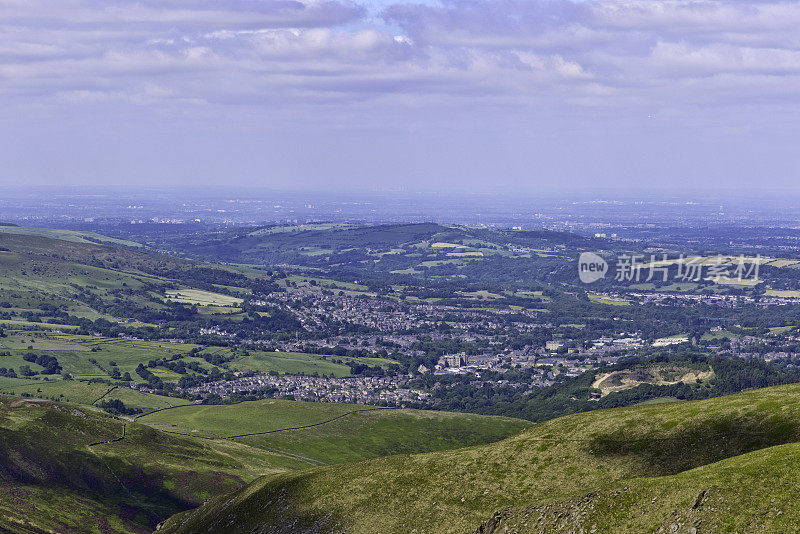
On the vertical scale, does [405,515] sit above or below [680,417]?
below

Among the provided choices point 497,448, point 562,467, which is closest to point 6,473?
point 497,448

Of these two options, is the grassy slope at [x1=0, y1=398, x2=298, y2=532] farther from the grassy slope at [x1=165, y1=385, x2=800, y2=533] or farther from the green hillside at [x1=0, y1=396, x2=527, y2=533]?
the grassy slope at [x1=165, y1=385, x2=800, y2=533]

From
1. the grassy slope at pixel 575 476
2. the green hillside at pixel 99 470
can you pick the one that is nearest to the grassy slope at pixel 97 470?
the green hillside at pixel 99 470

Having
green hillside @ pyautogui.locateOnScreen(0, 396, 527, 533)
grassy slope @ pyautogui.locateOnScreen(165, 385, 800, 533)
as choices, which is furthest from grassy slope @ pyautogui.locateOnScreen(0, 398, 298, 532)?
grassy slope @ pyautogui.locateOnScreen(165, 385, 800, 533)

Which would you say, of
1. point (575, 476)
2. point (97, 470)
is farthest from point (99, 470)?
point (575, 476)

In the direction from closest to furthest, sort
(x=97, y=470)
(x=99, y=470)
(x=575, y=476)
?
(x=575, y=476)
(x=97, y=470)
(x=99, y=470)

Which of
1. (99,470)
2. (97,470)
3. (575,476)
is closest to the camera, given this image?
(575,476)

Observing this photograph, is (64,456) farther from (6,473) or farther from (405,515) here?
(405,515)

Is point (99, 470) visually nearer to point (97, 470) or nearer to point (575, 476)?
point (97, 470)
